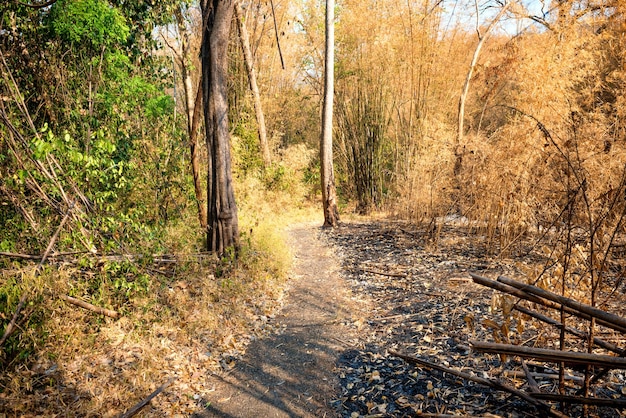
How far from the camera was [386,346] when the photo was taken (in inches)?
121

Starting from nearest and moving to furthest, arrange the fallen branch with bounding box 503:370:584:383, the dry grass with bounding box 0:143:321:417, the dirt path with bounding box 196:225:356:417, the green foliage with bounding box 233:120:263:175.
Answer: the fallen branch with bounding box 503:370:584:383, the dry grass with bounding box 0:143:321:417, the dirt path with bounding box 196:225:356:417, the green foliage with bounding box 233:120:263:175

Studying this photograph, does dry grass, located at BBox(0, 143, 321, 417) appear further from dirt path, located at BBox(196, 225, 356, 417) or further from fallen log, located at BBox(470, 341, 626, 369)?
fallen log, located at BBox(470, 341, 626, 369)

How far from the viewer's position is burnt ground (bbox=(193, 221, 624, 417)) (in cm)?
226

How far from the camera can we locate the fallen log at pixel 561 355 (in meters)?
1.30

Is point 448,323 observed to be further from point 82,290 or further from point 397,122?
point 397,122

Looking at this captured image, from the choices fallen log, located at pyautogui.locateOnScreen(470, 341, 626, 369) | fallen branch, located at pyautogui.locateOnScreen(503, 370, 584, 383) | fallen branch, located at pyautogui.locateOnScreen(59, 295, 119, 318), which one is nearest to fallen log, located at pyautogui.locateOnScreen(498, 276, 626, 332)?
fallen log, located at pyautogui.locateOnScreen(470, 341, 626, 369)

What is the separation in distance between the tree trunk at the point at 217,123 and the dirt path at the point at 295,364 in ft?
3.56

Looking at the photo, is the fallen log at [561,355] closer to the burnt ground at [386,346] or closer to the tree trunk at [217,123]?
the burnt ground at [386,346]

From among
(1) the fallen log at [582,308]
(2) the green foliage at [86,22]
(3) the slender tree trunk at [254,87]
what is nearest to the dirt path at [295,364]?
(1) the fallen log at [582,308]

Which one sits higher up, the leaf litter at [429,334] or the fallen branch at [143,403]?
the leaf litter at [429,334]

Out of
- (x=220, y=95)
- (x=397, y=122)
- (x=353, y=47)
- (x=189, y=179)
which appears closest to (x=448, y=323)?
(x=220, y=95)

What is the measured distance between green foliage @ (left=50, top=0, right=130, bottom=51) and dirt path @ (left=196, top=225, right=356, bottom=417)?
3433 mm

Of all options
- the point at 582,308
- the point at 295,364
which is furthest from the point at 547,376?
the point at 295,364

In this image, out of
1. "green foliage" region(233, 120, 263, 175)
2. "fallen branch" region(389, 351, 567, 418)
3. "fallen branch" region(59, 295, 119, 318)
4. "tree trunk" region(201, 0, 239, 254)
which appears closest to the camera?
"fallen branch" region(389, 351, 567, 418)
